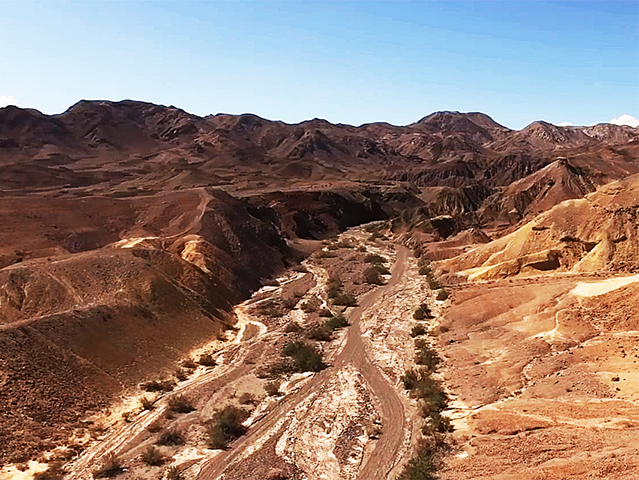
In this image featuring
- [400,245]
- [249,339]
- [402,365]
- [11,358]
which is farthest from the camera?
[400,245]

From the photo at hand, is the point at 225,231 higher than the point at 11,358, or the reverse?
the point at 225,231

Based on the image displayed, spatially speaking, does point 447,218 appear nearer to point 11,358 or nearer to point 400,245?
point 400,245

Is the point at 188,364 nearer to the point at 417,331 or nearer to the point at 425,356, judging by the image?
the point at 425,356

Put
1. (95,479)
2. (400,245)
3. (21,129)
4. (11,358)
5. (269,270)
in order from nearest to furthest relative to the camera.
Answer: (95,479), (11,358), (269,270), (400,245), (21,129)

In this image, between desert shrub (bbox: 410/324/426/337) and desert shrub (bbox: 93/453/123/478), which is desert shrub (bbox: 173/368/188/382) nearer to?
desert shrub (bbox: 93/453/123/478)

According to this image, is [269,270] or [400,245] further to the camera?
[400,245]

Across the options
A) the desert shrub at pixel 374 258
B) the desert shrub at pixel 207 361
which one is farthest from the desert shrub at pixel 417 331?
the desert shrub at pixel 374 258

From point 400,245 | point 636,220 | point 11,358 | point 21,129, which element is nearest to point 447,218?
point 400,245
